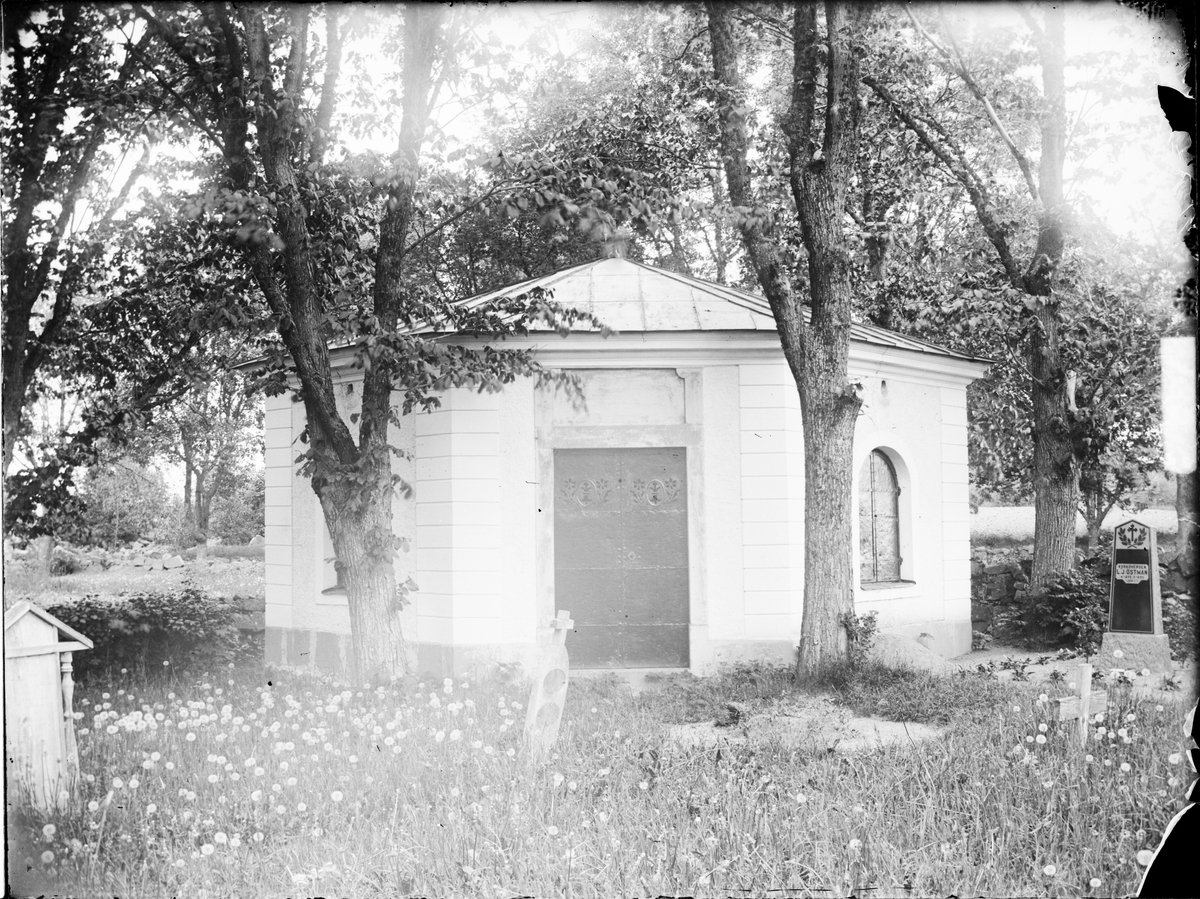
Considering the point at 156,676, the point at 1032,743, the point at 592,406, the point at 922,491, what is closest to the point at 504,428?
the point at 592,406

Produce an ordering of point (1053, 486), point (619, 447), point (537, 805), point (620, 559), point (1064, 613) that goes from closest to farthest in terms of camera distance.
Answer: point (537, 805), point (620, 559), point (1053, 486), point (619, 447), point (1064, 613)

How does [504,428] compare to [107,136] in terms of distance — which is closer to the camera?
[107,136]

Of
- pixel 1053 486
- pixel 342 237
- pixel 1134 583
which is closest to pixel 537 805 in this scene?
pixel 1134 583

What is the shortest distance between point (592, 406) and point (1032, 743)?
332 centimetres

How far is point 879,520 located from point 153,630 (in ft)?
20.4

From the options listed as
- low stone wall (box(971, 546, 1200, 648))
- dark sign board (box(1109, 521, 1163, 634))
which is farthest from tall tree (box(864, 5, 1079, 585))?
dark sign board (box(1109, 521, 1163, 634))

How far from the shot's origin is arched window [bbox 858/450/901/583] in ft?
26.5

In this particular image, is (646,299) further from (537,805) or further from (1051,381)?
(537,805)

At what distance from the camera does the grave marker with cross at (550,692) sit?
448cm

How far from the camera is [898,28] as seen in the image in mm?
5594

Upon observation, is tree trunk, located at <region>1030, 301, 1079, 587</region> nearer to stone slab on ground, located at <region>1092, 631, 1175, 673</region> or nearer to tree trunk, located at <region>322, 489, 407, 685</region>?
stone slab on ground, located at <region>1092, 631, 1175, 673</region>

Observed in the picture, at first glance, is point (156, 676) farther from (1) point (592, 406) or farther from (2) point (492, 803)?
(1) point (592, 406)

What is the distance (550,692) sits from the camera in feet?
14.9

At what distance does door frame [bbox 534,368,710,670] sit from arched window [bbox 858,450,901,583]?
2530 millimetres
